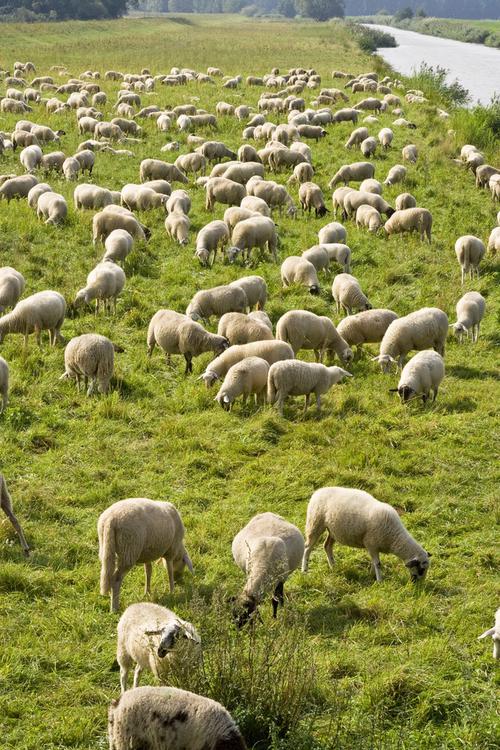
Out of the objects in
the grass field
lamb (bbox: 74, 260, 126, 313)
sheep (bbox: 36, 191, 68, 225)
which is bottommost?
the grass field

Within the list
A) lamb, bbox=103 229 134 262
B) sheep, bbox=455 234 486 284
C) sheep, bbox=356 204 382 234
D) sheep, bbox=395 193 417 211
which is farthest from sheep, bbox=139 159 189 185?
sheep, bbox=455 234 486 284

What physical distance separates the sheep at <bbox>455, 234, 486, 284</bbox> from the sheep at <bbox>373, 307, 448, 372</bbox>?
418 centimetres

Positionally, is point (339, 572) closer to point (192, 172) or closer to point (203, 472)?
point (203, 472)

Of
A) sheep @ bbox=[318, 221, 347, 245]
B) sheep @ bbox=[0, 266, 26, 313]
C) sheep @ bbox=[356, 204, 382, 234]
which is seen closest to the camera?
sheep @ bbox=[0, 266, 26, 313]

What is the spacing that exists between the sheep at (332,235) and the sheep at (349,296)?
3.30 m

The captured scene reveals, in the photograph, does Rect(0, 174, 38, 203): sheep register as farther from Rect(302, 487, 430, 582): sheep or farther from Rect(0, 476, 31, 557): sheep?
Rect(302, 487, 430, 582): sheep

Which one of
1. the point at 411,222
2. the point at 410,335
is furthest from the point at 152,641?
the point at 411,222

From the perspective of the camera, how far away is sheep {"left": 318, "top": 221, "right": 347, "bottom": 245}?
18.3 meters

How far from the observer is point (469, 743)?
225 inches

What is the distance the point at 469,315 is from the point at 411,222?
5.43m

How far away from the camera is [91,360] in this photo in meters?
11.8

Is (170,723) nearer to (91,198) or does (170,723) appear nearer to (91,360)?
(91,360)

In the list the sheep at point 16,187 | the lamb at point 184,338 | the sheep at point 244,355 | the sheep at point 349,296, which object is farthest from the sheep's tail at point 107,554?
the sheep at point 16,187

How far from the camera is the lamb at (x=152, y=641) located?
219 inches
